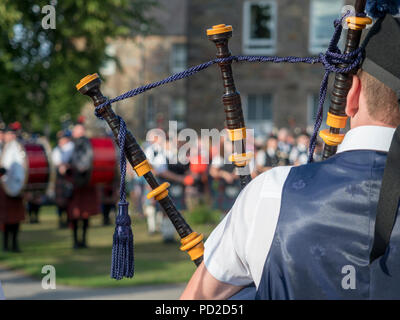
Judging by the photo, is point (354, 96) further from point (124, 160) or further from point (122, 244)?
point (122, 244)

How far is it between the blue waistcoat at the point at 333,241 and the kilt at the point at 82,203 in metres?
8.82

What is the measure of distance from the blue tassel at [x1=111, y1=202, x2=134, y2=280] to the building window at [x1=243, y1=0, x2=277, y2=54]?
19.7m

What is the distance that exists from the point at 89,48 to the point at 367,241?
12.1 m

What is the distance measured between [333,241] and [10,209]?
9.29m

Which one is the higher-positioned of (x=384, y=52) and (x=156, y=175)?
(x=384, y=52)

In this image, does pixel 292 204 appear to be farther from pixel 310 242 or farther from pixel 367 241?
pixel 367 241

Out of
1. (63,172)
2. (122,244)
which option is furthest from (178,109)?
(122,244)

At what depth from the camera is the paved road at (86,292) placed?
22.6 feet

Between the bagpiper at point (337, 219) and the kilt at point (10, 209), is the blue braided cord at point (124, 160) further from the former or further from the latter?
the kilt at point (10, 209)

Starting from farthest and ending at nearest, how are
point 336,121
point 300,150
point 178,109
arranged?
point 178,109 → point 300,150 → point 336,121

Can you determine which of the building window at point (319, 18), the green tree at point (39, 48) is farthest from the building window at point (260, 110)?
the green tree at point (39, 48)

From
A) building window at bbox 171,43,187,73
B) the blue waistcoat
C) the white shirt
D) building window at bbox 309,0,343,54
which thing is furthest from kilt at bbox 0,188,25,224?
building window at bbox 171,43,187,73

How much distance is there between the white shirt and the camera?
1655mm

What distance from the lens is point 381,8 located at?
5.77ft
